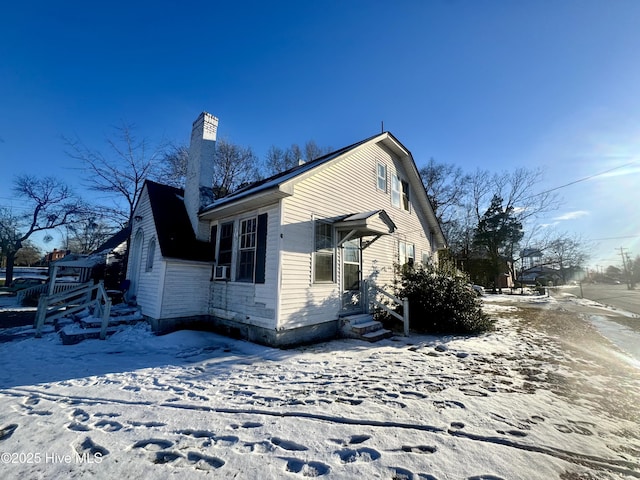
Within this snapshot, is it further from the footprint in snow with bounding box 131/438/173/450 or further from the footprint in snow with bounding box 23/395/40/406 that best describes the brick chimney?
the footprint in snow with bounding box 131/438/173/450

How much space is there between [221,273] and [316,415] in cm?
592

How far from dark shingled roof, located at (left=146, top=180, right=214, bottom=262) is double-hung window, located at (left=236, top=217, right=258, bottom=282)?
4.70ft

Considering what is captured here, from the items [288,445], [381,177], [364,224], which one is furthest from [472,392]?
[381,177]

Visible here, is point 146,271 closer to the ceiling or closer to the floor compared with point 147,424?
closer to the ceiling

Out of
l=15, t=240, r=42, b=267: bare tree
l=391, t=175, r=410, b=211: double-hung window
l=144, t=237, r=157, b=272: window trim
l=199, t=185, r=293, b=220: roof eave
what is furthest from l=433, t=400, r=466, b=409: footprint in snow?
l=15, t=240, r=42, b=267: bare tree

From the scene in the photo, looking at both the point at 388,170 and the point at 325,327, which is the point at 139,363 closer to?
the point at 325,327

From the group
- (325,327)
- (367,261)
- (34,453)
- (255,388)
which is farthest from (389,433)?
(367,261)

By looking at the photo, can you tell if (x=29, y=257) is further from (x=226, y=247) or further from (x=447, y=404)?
(x=447, y=404)

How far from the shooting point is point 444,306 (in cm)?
825

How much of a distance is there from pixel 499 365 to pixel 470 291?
3446mm

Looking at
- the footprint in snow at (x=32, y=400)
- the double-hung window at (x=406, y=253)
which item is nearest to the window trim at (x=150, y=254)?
the footprint in snow at (x=32, y=400)

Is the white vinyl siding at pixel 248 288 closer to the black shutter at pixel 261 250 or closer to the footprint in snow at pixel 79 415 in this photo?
the black shutter at pixel 261 250

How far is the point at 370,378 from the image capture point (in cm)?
448

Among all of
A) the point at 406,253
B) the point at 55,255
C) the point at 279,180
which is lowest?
the point at 406,253
